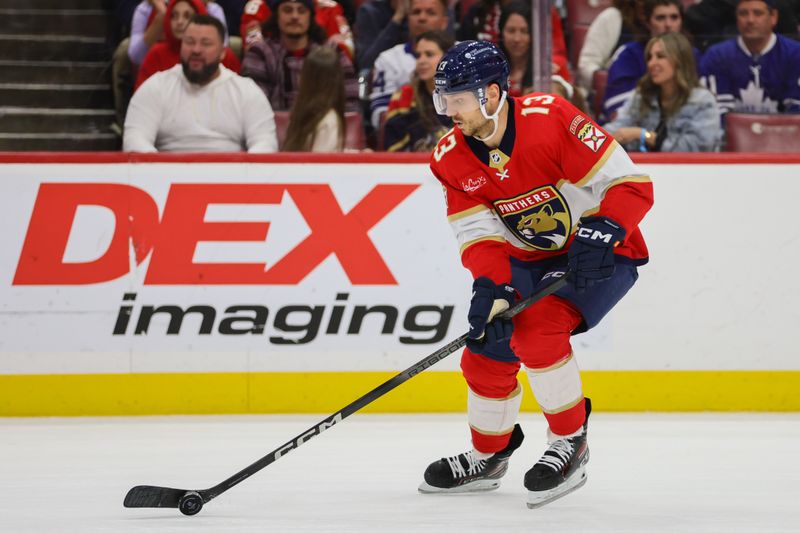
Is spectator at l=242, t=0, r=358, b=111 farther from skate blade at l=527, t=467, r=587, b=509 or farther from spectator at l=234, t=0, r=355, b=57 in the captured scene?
skate blade at l=527, t=467, r=587, b=509

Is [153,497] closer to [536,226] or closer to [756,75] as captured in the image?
[536,226]

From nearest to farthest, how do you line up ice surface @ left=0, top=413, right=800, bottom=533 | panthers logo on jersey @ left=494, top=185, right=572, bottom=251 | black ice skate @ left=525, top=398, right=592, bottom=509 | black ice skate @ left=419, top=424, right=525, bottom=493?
ice surface @ left=0, top=413, right=800, bottom=533, black ice skate @ left=525, top=398, right=592, bottom=509, panthers logo on jersey @ left=494, top=185, right=572, bottom=251, black ice skate @ left=419, top=424, right=525, bottom=493

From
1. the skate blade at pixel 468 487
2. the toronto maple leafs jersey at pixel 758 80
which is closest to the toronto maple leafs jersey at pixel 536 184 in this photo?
the skate blade at pixel 468 487

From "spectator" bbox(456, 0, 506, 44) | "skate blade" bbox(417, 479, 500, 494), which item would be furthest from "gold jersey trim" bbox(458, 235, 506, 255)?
"spectator" bbox(456, 0, 506, 44)

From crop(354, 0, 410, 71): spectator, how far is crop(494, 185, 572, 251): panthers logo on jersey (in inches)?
96.0

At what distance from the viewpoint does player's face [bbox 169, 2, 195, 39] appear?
5.30 m

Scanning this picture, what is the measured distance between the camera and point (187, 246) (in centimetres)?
463

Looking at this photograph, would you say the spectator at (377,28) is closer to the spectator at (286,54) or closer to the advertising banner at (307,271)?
the spectator at (286,54)

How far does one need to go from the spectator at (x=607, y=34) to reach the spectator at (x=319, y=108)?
114 centimetres

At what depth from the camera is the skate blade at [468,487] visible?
3.29 m

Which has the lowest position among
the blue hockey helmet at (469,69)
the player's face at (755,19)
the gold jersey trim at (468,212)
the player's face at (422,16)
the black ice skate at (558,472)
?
the black ice skate at (558,472)

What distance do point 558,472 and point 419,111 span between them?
2.32m

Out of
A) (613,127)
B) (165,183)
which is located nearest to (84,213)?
(165,183)

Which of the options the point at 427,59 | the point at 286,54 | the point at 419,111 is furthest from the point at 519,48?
the point at 286,54
